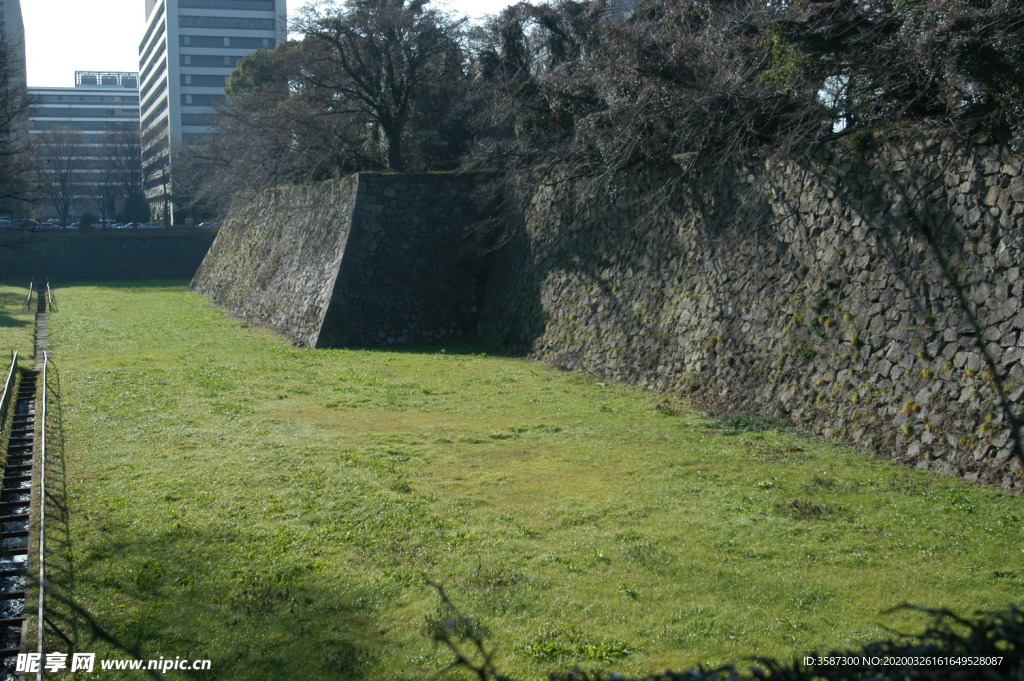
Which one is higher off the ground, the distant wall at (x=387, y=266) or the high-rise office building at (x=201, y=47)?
the high-rise office building at (x=201, y=47)

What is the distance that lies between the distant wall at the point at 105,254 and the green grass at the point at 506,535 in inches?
1300

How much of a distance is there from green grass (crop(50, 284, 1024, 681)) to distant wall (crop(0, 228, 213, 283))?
33.0 m

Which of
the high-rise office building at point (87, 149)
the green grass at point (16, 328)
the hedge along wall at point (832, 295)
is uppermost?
the high-rise office building at point (87, 149)

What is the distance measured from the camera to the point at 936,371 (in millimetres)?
7996

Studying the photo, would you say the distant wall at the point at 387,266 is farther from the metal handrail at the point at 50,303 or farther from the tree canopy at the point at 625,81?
the metal handrail at the point at 50,303

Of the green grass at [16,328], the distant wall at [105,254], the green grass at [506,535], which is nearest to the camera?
the green grass at [506,535]

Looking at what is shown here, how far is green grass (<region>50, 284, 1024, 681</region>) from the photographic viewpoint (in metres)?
4.70

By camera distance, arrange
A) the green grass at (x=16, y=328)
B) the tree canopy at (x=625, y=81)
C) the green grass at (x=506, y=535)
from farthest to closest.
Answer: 1. the green grass at (x=16, y=328)
2. the tree canopy at (x=625, y=81)
3. the green grass at (x=506, y=535)

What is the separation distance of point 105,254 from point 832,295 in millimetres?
40821

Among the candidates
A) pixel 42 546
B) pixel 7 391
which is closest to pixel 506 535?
pixel 42 546

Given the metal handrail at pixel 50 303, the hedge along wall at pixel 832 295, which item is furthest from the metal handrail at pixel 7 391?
the metal handrail at pixel 50 303

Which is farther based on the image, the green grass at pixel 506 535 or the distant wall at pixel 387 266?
the distant wall at pixel 387 266

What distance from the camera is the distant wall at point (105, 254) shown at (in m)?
39.4

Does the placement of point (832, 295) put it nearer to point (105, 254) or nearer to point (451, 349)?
point (451, 349)
